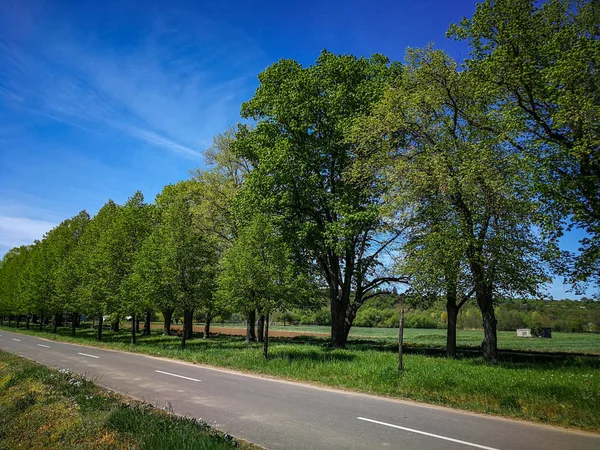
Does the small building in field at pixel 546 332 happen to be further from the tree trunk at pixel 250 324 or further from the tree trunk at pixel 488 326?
the tree trunk at pixel 488 326

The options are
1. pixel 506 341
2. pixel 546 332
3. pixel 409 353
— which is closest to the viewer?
pixel 409 353

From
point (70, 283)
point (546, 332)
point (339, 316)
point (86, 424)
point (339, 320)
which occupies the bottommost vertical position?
point (546, 332)

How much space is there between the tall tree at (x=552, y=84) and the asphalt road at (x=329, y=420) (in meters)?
8.31

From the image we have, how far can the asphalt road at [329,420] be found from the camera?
743cm

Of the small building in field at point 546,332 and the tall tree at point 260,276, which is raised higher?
the tall tree at point 260,276

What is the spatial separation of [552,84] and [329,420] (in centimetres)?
1277

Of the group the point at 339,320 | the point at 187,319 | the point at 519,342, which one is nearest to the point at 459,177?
the point at 339,320

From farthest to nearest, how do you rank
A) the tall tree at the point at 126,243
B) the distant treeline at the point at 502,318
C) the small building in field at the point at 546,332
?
1. the distant treeline at the point at 502,318
2. the small building in field at the point at 546,332
3. the tall tree at the point at 126,243

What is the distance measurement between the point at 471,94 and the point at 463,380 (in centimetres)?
1262

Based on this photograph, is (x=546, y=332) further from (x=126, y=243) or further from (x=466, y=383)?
(x=126, y=243)

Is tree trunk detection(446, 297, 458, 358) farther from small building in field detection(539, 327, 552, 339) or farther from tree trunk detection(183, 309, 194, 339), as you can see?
small building in field detection(539, 327, 552, 339)

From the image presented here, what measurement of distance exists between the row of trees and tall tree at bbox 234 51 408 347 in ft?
0.36

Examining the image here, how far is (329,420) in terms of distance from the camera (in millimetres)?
8914

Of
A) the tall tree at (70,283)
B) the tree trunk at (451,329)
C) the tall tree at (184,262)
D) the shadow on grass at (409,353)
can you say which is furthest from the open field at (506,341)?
the tall tree at (70,283)
